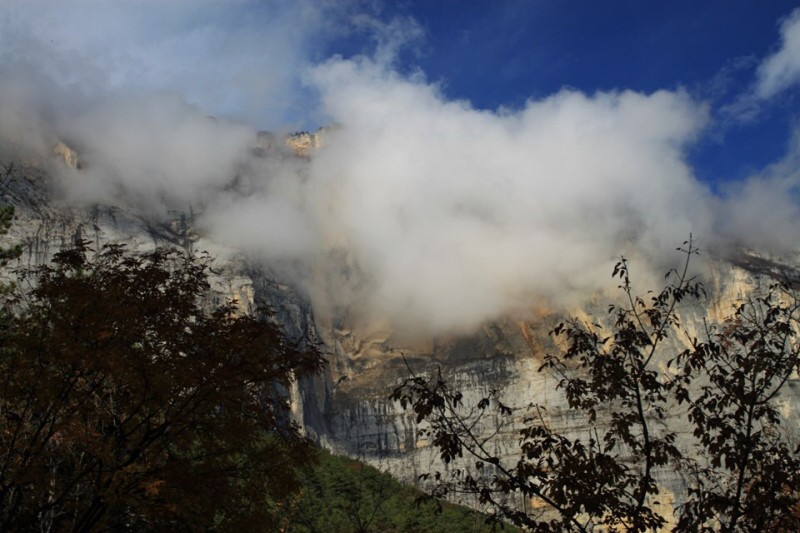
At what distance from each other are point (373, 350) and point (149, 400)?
361 ft

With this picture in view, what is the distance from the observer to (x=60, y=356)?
10320 mm

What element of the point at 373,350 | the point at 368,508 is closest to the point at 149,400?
the point at 368,508

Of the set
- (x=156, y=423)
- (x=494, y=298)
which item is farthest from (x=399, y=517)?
(x=494, y=298)

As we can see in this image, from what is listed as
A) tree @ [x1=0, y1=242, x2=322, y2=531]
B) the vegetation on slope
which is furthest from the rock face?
tree @ [x1=0, y1=242, x2=322, y2=531]

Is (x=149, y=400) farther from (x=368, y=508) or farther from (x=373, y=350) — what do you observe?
(x=373, y=350)

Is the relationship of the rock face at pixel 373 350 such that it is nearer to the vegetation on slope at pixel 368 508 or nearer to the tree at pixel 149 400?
the vegetation on slope at pixel 368 508

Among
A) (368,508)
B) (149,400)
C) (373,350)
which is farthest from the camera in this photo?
(373,350)

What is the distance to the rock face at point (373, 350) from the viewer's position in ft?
306

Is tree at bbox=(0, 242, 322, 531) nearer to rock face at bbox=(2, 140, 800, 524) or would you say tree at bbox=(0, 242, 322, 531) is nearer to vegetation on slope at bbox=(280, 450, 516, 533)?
vegetation on slope at bbox=(280, 450, 516, 533)

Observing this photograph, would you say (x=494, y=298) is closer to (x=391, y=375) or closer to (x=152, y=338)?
(x=391, y=375)

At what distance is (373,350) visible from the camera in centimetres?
11962

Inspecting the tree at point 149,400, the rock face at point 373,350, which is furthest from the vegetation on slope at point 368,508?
the rock face at point 373,350

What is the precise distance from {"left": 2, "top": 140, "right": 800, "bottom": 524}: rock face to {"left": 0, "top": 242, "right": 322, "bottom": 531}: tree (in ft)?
267

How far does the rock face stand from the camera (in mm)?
93312
